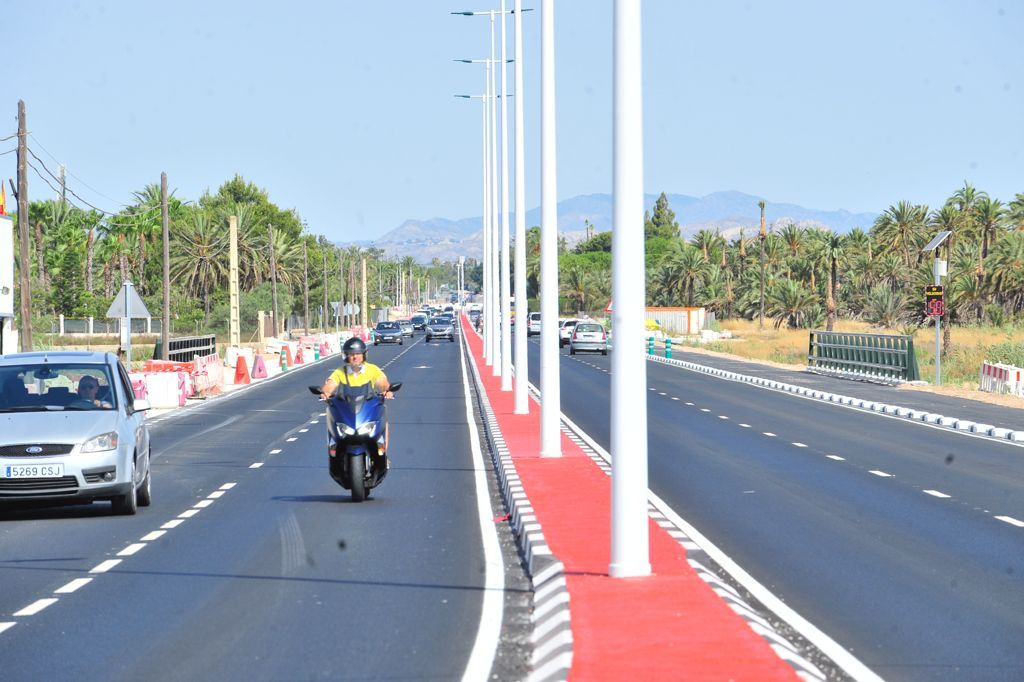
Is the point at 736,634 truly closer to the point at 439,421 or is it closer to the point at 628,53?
the point at 628,53

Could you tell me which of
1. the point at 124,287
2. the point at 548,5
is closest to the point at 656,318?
the point at 124,287

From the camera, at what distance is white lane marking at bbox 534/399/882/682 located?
8.41m

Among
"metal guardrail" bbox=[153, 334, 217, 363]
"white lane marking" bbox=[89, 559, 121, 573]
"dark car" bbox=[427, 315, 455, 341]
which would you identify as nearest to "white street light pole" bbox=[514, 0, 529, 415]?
"white lane marking" bbox=[89, 559, 121, 573]

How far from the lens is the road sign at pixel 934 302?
142 ft

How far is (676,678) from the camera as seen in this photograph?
7492 millimetres

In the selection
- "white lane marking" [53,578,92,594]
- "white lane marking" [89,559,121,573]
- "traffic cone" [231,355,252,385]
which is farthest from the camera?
"traffic cone" [231,355,252,385]

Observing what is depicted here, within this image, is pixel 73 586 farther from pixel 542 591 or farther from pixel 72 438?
pixel 72 438

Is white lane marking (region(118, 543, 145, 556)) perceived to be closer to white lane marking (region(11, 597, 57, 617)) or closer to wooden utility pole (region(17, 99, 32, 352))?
white lane marking (region(11, 597, 57, 617))

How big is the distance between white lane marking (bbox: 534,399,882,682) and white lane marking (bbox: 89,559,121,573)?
487cm

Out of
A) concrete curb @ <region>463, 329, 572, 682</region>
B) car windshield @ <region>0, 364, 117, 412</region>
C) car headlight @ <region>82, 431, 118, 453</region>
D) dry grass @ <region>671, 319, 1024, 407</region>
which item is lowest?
dry grass @ <region>671, 319, 1024, 407</region>

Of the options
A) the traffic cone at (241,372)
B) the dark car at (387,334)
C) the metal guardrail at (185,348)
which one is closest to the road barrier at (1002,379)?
the traffic cone at (241,372)

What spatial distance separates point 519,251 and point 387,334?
70.2 metres

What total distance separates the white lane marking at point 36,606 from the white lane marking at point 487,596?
9.89ft

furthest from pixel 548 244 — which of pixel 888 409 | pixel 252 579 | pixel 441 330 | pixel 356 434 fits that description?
pixel 441 330
